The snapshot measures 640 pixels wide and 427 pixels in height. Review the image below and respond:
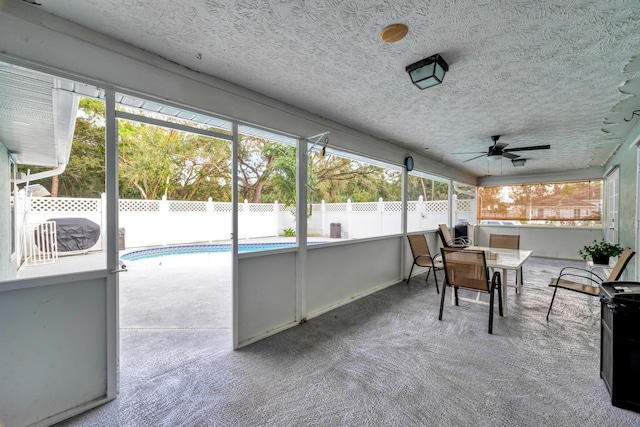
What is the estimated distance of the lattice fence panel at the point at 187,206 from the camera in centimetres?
853

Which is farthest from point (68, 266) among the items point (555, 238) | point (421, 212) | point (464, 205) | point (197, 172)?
point (555, 238)

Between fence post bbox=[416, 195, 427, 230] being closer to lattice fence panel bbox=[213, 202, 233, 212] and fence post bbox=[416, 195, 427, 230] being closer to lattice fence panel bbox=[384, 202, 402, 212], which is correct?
lattice fence panel bbox=[384, 202, 402, 212]

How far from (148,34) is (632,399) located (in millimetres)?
3889

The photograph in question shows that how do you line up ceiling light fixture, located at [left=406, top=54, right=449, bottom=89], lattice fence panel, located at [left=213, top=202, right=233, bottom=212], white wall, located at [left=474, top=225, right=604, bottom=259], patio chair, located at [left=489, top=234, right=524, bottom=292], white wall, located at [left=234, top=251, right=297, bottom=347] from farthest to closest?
lattice fence panel, located at [left=213, top=202, right=233, bottom=212]
white wall, located at [left=474, top=225, right=604, bottom=259]
patio chair, located at [left=489, top=234, right=524, bottom=292]
white wall, located at [left=234, top=251, right=297, bottom=347]
ceiling light fixture, located at [left=406, top=54, right=449, bottom=89]

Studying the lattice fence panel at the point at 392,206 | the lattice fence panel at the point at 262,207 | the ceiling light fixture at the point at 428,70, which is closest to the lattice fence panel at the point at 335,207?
the lattice fence panel at the point at 392,206

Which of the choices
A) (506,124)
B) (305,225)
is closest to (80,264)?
(305,225)

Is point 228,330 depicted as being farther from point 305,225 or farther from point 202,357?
point 305,225

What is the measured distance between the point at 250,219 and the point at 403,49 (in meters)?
6.66

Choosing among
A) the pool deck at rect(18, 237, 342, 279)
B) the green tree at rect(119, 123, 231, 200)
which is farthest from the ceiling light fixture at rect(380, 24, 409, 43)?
the green tree at rect(119, 123, 231, 200)

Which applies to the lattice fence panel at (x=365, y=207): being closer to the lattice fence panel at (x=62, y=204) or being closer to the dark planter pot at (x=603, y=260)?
the dark planter pot at (x=603, y=260)

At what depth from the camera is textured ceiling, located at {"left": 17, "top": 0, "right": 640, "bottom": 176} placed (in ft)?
4.92

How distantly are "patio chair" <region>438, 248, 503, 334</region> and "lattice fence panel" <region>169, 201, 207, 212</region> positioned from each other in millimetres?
8051

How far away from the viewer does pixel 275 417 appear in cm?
165

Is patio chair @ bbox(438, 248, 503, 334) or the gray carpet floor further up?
patio chair @ bbox(438, 248, 503, 334)
